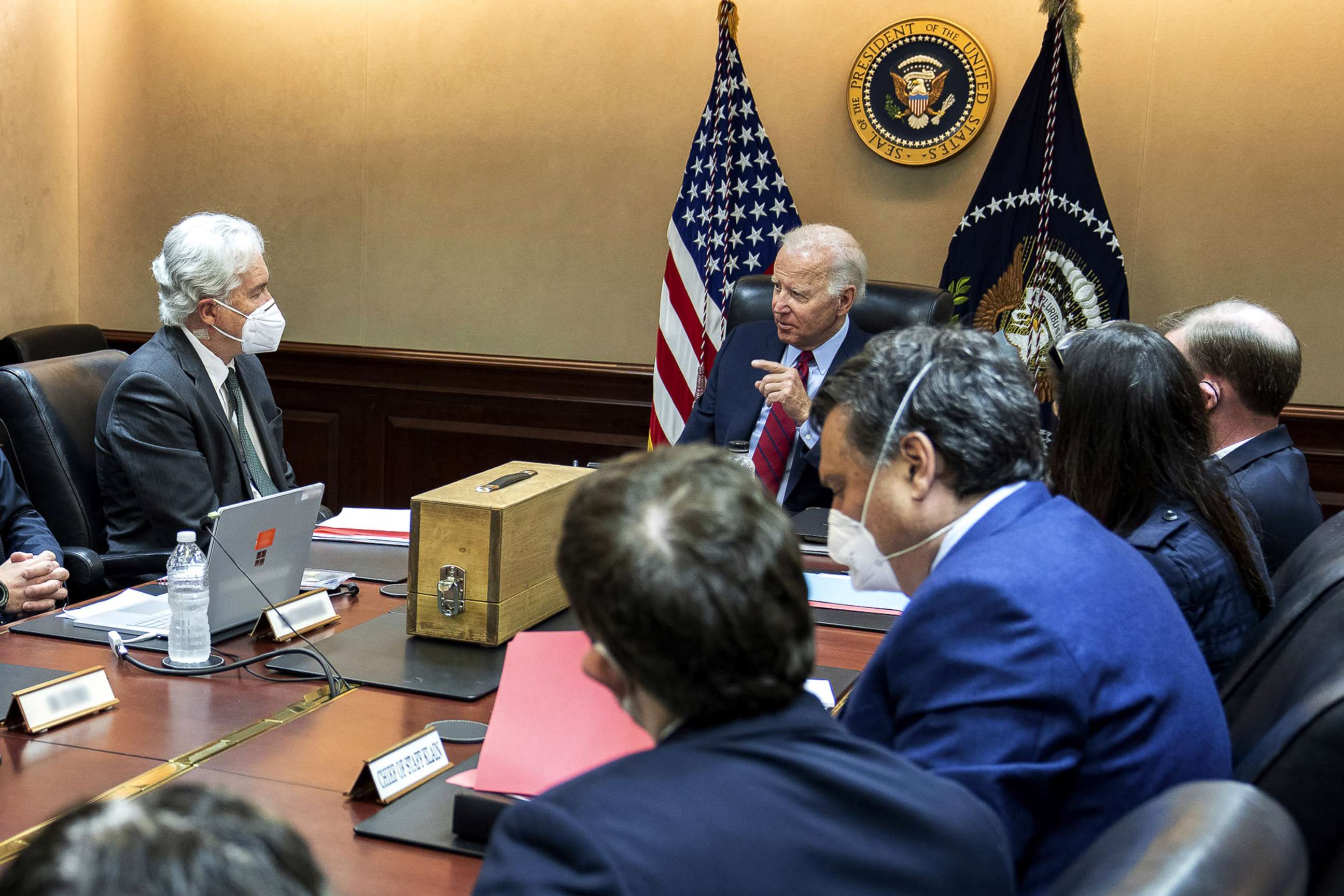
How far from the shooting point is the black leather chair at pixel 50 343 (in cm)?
450

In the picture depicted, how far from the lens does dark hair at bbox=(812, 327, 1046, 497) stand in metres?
1.41

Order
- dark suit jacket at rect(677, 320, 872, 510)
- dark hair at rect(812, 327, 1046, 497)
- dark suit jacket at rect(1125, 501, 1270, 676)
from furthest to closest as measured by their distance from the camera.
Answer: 1. dark suit jacket at rect(677, 320, 872, 510)
2. dark suit jacket at rect(1125, 501, 1270, 676)
3. dark hair at rect(812, 327, 1046, 497)

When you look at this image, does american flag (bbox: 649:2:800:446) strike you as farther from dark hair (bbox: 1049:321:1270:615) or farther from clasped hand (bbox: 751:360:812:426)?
dark hair (bbox: 1049:321:1270:615)

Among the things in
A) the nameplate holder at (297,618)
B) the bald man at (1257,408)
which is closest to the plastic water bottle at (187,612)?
the nameplate holder at (297,618)

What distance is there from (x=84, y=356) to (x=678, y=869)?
2.77 m

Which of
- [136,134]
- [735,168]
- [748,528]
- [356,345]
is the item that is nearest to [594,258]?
[735,168]

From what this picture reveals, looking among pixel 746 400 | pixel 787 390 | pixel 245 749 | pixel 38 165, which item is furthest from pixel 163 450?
pixel 38 165

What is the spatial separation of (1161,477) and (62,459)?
2.37 meters

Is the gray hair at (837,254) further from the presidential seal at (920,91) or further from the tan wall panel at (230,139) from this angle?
the tan wall panel at (230,139)

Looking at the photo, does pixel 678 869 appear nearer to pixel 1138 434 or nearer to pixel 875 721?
pixel 875 721

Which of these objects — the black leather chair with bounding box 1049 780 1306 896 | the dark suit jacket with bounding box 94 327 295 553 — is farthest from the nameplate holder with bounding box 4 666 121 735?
the black leather chair with bounding box 1049 780 1306 896

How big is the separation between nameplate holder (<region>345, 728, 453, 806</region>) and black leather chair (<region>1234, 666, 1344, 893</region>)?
36.4 inches

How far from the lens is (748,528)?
875 millimetres

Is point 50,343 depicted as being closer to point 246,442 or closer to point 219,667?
point 246,442
